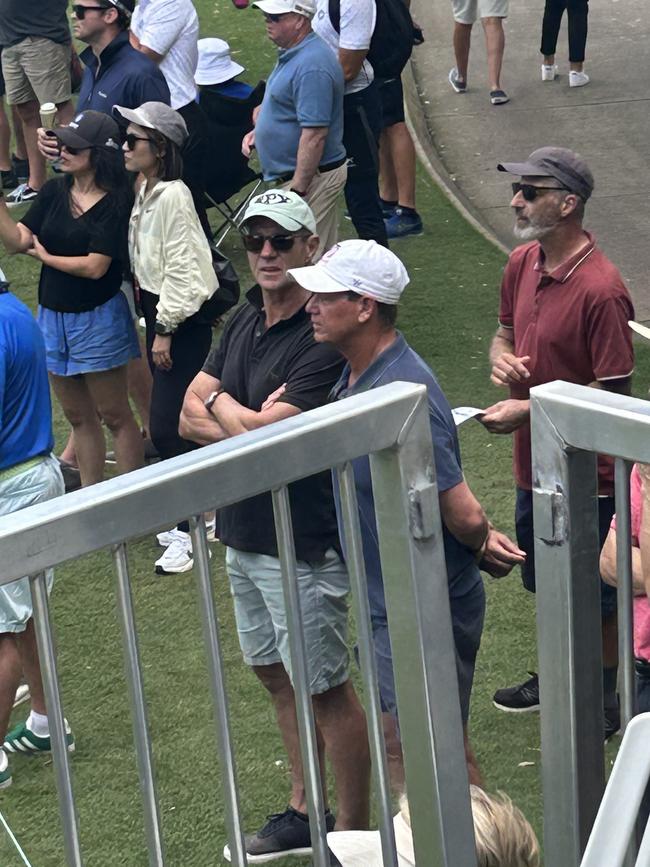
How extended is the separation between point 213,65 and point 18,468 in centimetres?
492

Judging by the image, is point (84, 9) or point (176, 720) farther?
point (84, 9)

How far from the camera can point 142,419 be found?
7.54m

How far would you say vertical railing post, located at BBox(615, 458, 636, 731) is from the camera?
6.63 feet

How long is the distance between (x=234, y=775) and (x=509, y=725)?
10.7 ft

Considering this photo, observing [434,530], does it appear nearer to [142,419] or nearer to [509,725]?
[509,725]

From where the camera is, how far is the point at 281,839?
14.6 feet

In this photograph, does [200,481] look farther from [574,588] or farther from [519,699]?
[519,699]

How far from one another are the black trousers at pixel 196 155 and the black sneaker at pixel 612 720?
5468 millimetres

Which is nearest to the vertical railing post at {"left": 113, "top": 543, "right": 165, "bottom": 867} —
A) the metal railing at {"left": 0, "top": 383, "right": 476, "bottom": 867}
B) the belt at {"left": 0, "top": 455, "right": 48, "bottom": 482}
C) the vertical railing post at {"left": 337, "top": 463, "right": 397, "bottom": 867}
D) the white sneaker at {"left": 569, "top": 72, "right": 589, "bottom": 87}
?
the metal railing at {"left": 0, "top": 383, "right": 476, "bottom": 867}

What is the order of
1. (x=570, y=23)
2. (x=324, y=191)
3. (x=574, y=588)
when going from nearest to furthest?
(x=574, y=588), (x=324, y=191), (x=570, y=23)

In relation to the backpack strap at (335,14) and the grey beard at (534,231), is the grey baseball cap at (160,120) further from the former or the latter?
the backpack strap at (335,14)

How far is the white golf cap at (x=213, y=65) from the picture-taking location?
917 cm

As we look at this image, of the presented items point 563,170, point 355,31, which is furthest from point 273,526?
point 355,31

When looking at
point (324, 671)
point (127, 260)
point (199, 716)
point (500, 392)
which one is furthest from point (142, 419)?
point (324, 671)
